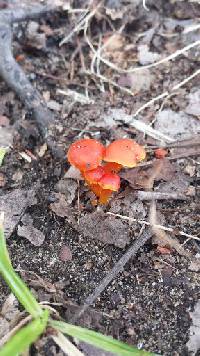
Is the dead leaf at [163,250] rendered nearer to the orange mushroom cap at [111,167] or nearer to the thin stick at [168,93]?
the orange mushroom cap at [111,167]

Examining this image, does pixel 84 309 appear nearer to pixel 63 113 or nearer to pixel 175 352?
pixel 175 352

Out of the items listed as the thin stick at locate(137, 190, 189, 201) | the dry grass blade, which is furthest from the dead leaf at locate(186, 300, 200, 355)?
the thin stick at locate(137, 190, 189, 201)

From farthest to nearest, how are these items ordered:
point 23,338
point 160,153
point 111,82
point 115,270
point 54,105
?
point 111,82 < point 54,105 < point 160,153 < point 115,270 < point 23,338

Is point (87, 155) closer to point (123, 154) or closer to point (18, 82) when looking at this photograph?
point (123, 154)

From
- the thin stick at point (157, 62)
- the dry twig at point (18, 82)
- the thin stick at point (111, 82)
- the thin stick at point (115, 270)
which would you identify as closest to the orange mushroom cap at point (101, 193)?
the thin stick at point (115, 270)

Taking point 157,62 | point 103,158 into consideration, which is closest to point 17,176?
point 103,158

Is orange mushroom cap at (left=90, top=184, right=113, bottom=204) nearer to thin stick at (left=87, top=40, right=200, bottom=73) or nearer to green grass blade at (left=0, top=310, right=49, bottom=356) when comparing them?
green grass blade at (left=0, top=310, right=49, bottom=356)

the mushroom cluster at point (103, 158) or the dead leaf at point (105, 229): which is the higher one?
the mushroom cluster at point (103, 158)
